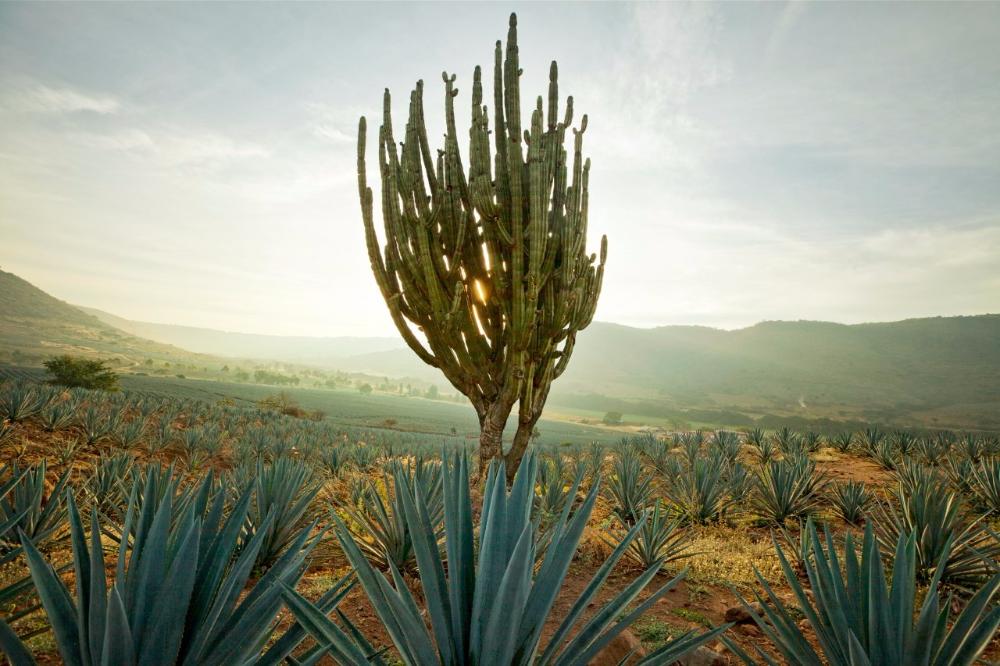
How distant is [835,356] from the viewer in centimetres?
10138

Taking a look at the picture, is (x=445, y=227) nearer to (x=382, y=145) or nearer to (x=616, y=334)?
(x=382, y=145)

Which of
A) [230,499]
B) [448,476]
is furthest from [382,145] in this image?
[448,476]

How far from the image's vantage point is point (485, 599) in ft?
4.01

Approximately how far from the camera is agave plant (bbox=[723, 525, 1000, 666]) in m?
1.42

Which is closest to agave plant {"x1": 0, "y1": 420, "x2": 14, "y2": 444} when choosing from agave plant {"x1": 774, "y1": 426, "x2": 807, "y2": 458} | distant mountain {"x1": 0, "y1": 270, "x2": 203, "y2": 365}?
agave plant {"x1": 774, "y1": 426, "x2": 807, "y2": 458}

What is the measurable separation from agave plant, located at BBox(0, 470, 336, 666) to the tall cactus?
4850 mm

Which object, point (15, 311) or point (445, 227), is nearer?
point (445, 227)

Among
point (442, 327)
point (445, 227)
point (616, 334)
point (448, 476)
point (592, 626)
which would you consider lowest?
point (592, 626)

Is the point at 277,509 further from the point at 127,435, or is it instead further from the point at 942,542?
the point at 127,435

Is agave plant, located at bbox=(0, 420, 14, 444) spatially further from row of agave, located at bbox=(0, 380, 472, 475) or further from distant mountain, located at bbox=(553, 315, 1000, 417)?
distant mountain, located at bbox=(553, 315, 1000, 417)

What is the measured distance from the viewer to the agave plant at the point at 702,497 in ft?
19.8

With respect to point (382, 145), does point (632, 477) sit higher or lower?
lower

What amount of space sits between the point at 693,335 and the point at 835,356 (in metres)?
45.8

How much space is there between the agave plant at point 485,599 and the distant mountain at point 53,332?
3046 inches
